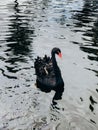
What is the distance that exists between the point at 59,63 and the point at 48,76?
2310mm

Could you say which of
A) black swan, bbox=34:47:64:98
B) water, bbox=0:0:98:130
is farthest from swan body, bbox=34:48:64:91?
water, bbox=0:0:98:130

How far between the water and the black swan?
0.92 ft

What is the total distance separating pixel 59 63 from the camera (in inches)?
709

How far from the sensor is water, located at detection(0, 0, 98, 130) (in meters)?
12.2

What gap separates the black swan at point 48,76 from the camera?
1541cm

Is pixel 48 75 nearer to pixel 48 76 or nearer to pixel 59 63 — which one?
pixel 48 76

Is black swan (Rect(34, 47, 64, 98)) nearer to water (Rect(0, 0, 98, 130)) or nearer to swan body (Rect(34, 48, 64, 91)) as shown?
swan body (Rect(34, 48, 64, 91))

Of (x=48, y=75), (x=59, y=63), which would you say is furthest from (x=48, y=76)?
(x=59, y=63)

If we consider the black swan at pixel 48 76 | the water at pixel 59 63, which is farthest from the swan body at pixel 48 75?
the water at pixel 59 63

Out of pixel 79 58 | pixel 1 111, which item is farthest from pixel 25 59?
pixel 1 111

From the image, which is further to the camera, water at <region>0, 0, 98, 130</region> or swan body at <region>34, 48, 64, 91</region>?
swan body at <region>34, 48, 64, 91</region>

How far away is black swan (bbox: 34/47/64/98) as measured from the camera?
50.5 feet

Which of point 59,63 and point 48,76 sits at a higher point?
point 48,76

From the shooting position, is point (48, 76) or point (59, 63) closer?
point (48, 76)
